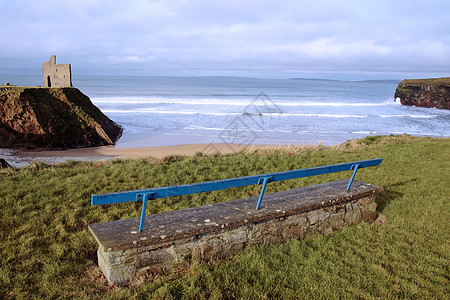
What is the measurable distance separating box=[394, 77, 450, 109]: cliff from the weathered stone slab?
53778 millimetres

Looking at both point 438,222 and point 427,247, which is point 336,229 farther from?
point 438,222

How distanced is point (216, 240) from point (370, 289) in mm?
1688

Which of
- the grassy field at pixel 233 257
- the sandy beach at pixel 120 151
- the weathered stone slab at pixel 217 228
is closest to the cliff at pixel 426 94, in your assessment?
the sandy beach at pixel 120 151

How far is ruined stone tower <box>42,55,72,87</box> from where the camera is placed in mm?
25844

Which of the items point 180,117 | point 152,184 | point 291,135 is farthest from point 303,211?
point 180,117

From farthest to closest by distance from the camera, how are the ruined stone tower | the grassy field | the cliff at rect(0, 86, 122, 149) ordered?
1. the ruined stone tower
2. the cliff at rect(0, 86, 122, 149)
3. the grassy field

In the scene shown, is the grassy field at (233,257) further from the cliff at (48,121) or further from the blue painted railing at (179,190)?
the cliff at (48,121)

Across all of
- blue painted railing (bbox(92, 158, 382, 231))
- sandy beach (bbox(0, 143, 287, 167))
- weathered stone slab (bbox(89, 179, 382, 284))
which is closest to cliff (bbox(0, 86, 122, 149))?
sandy beach (bbox(0, 143, 287, 167))

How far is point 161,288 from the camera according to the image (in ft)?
9.75

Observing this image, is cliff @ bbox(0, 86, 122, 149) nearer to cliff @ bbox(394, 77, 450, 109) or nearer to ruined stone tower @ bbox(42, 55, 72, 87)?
ruined stone tower @ bbox(42, 55, 72, 87)

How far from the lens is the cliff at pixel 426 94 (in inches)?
1906

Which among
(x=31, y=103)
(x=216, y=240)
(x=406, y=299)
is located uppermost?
(x=31, y=103)

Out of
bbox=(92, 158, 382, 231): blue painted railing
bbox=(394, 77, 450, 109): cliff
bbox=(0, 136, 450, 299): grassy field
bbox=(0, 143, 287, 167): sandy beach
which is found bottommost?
bbox=(0, 143, 287, 167): sandy beach

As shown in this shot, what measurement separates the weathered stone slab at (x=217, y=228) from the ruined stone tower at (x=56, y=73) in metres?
26.1
